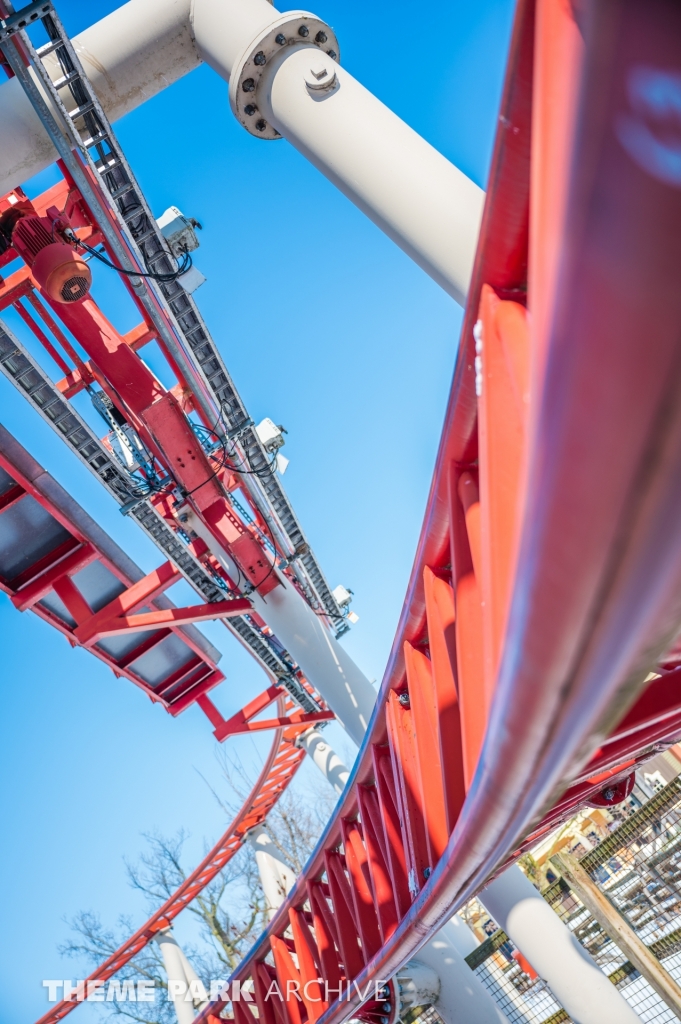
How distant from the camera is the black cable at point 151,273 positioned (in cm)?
680

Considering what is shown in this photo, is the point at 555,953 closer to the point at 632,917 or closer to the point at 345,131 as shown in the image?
the point at 632,917

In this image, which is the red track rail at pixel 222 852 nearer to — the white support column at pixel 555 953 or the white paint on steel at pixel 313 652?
the white paint on steel at pixel 313 652

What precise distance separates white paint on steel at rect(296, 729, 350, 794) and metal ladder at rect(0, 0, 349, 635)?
7677mm

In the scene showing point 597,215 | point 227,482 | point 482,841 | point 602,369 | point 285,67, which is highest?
point 227,482

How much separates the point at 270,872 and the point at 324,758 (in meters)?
3.46

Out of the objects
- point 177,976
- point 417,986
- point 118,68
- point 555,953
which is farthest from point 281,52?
point 177,976

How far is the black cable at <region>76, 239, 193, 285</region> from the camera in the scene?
6.80 m

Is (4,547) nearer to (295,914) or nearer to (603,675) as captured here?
(295,914)

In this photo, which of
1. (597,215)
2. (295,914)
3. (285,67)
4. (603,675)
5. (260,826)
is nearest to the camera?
(597,215)

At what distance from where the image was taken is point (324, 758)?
653 inches

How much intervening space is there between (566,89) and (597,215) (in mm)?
208

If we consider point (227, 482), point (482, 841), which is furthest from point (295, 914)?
point (482, 841)

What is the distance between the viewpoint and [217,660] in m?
13.3

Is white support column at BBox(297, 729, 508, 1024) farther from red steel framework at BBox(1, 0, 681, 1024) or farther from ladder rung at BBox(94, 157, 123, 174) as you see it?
ladder rung at BBox(94, 157, 123, 174)
